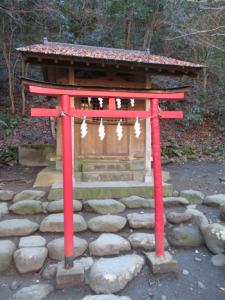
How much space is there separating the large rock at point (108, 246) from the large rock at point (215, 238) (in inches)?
65.4

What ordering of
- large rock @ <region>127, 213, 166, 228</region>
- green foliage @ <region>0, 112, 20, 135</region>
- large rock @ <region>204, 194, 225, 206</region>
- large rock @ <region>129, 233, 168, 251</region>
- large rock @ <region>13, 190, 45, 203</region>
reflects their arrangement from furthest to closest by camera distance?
green foliage @ <region>0, 112, 20, 135</region> → large rock @ <region>204, 194, 225, 206</region> → large rock @ <region>13, 190, 45, 203</region> → large rock @ <region>127, 213, 166, 228</region> → large rock @ <region>129, 233, 168, 251</region>

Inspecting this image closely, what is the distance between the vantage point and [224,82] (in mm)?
14031

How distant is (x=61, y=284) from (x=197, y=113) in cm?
1361

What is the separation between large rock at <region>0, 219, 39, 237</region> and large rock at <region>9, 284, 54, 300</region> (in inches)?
→ 49.4

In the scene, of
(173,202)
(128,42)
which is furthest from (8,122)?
(128,42)

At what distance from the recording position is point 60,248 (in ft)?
11.6

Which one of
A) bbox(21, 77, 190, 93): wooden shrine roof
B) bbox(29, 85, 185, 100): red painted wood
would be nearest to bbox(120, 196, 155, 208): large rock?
bbox(29, 85, 185, 100): red painted wood

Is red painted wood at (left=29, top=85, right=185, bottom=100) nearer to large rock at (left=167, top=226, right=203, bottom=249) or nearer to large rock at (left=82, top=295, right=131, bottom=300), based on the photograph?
large rock at (left=167, top=226, right=203, bottom=249)

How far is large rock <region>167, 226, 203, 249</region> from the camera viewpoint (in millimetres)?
3914

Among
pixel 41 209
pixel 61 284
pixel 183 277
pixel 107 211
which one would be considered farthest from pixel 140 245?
pixel 41 209

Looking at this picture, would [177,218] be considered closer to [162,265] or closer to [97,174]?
[162,265]

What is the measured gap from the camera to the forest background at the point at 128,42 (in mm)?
11539

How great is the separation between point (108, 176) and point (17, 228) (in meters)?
3.11

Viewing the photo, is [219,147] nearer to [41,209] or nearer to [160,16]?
[41,209]
